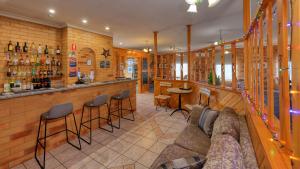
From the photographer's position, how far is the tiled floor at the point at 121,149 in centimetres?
219

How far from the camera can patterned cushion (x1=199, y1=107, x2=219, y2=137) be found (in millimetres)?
2164

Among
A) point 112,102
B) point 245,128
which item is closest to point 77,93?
point 112,102

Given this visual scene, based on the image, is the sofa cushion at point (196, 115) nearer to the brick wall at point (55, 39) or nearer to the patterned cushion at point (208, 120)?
the patterned cushion at point (208, 120)

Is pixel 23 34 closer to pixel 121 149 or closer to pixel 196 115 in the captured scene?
pixel 121 149

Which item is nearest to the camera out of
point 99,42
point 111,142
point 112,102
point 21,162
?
point 21,162

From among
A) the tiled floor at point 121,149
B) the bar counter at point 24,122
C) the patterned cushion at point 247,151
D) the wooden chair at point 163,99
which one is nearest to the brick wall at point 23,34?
the bar counter at point 24,122

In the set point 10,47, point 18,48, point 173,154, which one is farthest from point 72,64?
point 173,154

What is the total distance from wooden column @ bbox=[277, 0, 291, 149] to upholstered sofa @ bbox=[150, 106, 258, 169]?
1.01ft

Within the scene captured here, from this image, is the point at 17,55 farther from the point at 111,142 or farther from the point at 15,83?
the point at 111,142

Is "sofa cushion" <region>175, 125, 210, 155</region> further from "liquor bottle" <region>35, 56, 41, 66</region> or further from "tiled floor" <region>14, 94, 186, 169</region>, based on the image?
"liquor bottle" <region>35, 56, 41, 66</region>

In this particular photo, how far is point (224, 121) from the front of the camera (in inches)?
66.6

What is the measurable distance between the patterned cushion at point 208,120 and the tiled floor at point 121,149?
784 millimetres

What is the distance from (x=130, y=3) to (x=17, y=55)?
9.96 ft

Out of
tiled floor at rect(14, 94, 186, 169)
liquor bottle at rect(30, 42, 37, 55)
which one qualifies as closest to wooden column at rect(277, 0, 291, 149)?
tiled floor at rect(14, 94, 186, 169)
